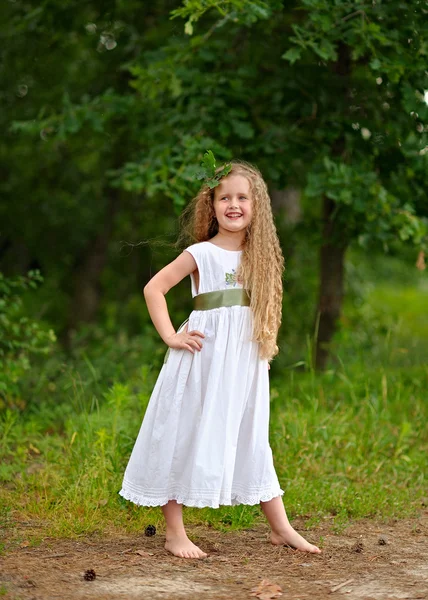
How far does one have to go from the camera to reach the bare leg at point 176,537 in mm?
3814

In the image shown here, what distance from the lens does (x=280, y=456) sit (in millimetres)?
5094

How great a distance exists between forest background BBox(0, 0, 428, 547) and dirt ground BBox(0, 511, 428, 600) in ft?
0.82

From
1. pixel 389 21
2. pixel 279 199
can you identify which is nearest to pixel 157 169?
pixel 389 21

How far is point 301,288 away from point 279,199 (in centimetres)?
99

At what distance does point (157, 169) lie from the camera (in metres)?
6.32

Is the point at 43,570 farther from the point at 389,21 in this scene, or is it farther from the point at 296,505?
the point at 389,21

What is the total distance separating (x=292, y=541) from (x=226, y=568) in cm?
41

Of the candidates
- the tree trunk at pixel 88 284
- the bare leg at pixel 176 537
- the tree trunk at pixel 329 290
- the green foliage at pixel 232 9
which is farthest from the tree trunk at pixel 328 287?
the tree trunk at pixel 88 284

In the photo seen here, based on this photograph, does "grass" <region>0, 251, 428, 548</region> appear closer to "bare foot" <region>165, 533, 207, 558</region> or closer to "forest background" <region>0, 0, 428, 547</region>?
"forest background" <region>0, 0, 428, 547</region>

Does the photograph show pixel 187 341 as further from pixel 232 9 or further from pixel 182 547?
pixel 232 9

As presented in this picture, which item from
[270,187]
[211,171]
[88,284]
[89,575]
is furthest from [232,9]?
[88,284]

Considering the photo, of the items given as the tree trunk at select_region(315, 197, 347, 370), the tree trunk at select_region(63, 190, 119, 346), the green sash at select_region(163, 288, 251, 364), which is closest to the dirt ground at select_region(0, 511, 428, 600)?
the green sash at select_region(163, 288, 251, 364)

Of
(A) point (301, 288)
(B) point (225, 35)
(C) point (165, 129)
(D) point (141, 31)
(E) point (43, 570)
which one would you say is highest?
(D) point (141, 31)

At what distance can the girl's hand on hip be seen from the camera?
379 cm
